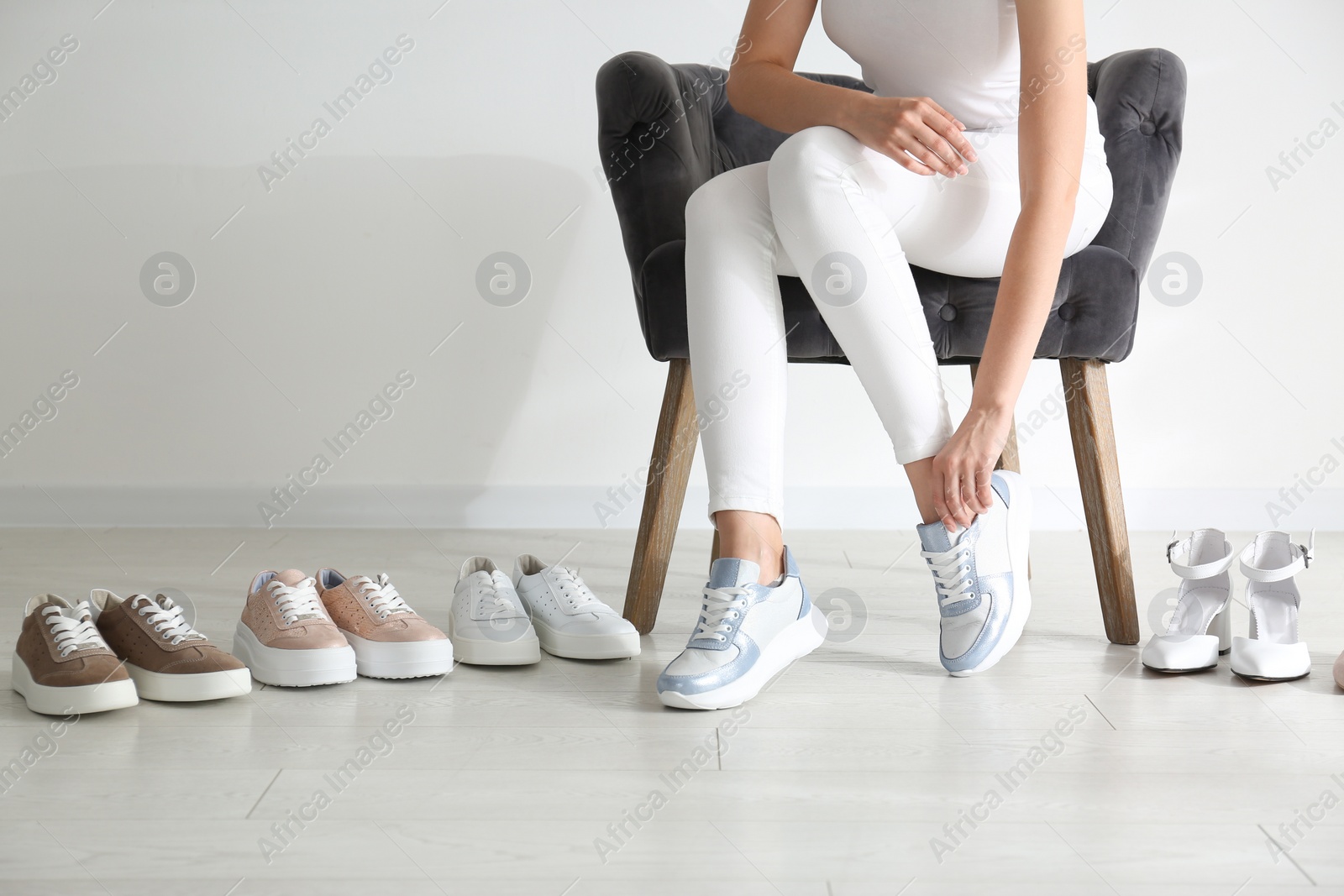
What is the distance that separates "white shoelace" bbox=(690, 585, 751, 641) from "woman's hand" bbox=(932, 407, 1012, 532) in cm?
19

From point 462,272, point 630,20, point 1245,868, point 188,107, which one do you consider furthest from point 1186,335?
point 188,107

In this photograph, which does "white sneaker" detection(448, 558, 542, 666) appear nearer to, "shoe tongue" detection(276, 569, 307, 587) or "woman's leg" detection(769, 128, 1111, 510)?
"shoe tongue" detection(276, 569, 307, 587)

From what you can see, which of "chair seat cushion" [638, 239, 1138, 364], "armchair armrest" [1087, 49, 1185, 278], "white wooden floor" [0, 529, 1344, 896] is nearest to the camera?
"white wooden floor" [0, 529, 1344, 896]

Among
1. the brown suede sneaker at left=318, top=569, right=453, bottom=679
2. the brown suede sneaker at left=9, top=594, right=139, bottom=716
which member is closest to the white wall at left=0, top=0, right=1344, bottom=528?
the brown suede sneaker at left=318, top=569, right=453, bottom=679

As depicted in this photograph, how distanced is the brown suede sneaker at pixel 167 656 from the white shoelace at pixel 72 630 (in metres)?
0.02

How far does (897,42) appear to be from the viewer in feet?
3.30

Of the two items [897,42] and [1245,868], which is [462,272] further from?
[1245,868]

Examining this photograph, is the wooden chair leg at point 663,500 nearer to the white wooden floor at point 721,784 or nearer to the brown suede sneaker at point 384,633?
the white wooden floor at point 721,784

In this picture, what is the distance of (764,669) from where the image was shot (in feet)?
2.88

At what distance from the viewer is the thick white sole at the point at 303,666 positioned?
0.89m

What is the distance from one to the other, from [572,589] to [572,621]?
5 cm

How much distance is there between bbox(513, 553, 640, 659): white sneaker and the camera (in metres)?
0.98

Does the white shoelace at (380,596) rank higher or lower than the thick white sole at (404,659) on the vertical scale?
higher

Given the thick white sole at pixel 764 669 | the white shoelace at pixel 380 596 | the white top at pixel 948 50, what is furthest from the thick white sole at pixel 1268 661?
the white shoelace at pixel 380 596
